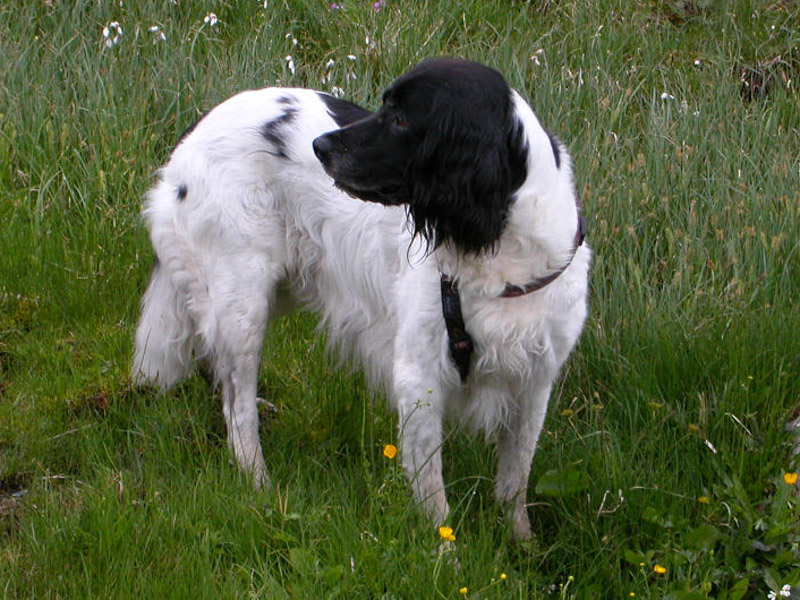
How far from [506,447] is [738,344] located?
0.86 m

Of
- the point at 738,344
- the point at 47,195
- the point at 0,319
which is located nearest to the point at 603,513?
the point at 738,344

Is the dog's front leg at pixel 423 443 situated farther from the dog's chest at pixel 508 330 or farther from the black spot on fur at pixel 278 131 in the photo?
the black spot on fur at pixel 278 131

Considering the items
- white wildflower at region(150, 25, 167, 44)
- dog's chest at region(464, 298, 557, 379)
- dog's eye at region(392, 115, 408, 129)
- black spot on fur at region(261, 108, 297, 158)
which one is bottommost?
white wildflower at region(150, 25, 167, 44)

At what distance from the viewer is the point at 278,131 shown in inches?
143

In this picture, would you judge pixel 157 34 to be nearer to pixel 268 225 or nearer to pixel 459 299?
pixel 268 225

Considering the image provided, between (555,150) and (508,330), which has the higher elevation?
(555,150)

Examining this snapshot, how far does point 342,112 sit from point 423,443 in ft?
3.91

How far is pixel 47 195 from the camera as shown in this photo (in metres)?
4.94

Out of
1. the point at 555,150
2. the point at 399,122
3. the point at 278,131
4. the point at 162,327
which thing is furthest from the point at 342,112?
the point at 162,327

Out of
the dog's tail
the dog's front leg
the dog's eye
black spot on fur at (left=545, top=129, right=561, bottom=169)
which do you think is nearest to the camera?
the dog's eye

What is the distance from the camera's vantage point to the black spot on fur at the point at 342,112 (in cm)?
359

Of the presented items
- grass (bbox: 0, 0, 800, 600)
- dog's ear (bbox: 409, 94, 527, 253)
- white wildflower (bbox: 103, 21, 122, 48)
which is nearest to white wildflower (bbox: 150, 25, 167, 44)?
grass (bbox: 0, 0, 800, 600)

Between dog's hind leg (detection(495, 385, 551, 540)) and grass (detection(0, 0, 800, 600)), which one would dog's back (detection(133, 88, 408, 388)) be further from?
dog's hind leg (detection(495, 385, 551, 540))

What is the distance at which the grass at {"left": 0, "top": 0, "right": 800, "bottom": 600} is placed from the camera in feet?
9.35
